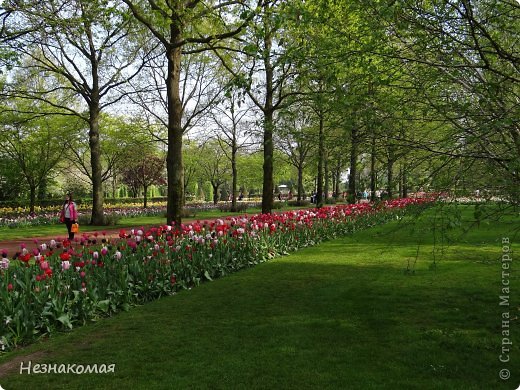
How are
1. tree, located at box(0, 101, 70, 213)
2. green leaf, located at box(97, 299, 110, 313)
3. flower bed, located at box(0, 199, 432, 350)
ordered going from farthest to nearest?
tree, located at box(0, 101, 70, 213) → green leaf, located at box(97, 299, 110, 313) → flower bed, located at box(0, 199, 432, 350)

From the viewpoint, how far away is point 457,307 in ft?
18.7

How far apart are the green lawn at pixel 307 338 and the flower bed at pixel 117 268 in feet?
0.99

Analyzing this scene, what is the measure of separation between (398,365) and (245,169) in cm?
4423

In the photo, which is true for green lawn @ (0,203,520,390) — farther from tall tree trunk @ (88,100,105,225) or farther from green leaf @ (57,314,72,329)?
tall tree trunk @ (88,100,105,225)

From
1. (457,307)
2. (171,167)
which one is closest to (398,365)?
(457,307)

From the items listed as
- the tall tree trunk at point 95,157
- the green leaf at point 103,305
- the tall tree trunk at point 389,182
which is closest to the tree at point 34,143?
the tall tree trunk at point 95,157

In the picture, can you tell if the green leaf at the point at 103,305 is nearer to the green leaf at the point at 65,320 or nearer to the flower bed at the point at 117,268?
the flower bed at the point at 117,268

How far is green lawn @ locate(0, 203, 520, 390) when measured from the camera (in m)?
3.71

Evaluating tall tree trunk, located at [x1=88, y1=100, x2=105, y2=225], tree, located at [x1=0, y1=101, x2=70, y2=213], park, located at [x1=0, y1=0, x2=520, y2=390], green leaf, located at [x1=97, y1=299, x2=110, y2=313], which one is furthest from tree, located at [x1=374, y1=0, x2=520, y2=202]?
tree, located at [x1=0, y1=101, x2=70, y2=213]

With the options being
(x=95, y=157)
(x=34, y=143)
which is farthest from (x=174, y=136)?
(x=34, y=143)

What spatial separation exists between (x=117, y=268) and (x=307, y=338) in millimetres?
3179

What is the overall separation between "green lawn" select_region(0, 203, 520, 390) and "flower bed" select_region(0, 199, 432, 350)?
11.9 inches

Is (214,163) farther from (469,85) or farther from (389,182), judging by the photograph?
(389,182)

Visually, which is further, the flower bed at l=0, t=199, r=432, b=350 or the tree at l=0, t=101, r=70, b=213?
the tree at l=0, t=101, r=70, b=213
